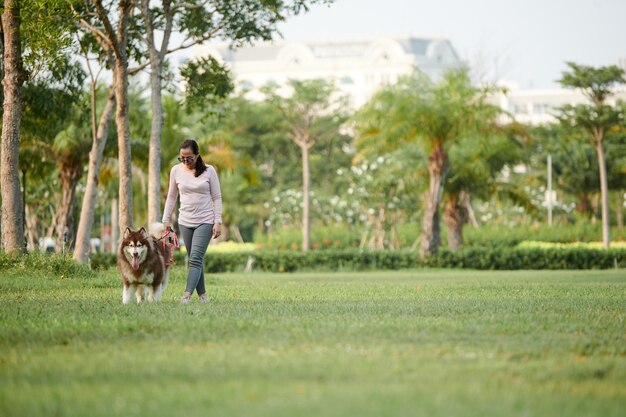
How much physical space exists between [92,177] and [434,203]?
1578cm

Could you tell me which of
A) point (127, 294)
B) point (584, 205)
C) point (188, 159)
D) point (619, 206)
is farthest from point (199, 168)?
point (619, 206)

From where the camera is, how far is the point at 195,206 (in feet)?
46.7

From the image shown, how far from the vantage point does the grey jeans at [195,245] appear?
14.2 meters

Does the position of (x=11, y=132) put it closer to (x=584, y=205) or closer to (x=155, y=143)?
(x=155, y=143)

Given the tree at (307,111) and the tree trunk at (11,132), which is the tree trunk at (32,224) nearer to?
the tree at (307,111)

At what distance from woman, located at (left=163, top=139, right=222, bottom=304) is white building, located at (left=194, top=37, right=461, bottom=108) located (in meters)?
152

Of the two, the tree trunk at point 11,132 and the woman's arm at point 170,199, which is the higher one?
the tree trunk at point 11,132

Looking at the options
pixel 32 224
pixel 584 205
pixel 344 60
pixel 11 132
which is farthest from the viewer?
pixel 344 60

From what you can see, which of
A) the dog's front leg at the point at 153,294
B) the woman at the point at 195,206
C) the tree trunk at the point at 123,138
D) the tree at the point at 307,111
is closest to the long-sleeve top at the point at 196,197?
the woman at the point at 195,206

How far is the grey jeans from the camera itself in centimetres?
1422

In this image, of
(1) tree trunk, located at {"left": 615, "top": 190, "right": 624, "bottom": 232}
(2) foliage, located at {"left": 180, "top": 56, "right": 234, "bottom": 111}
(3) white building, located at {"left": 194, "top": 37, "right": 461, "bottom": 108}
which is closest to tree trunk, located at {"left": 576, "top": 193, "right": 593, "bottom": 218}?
(1) tree trunk, located at {"left": 615, "top": 190, "right": 624, "bottom": 232}

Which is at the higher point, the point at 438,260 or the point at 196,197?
the point at 196,197

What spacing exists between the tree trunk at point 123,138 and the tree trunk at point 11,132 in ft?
8.11

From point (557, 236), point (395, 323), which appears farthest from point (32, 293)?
point (557, 236)
